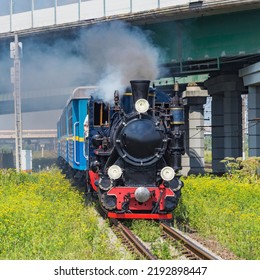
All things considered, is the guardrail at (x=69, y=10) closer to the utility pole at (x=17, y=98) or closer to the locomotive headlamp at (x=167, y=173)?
the utility pole at (x=17, y=98)

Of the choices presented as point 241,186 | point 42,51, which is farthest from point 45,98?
point 241,186

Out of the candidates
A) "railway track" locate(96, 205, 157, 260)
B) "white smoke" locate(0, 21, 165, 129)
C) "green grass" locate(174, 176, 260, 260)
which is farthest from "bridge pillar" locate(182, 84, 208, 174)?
"railway track" locate(96, 205, 157, 260)

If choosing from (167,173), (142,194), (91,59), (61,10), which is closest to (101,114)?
(167,173)

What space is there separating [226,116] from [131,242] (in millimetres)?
21243

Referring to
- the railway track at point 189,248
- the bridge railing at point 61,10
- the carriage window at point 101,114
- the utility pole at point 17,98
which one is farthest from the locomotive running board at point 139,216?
the bridge railing at point 61,10

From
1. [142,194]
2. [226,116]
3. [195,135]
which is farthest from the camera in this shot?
[195,135]

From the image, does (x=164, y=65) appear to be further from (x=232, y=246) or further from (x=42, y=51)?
(x=232, y=246)

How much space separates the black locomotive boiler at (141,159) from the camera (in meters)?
Answer: 11.4

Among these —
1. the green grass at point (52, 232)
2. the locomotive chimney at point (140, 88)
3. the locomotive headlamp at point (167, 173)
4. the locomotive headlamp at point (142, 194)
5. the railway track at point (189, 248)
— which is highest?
the locomotive chimney at point (140, 88)

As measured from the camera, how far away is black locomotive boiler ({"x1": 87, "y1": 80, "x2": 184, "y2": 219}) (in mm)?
11445

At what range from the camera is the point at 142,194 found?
440 inches

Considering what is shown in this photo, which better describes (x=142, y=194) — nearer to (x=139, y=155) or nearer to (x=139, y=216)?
(x=139, y=216)

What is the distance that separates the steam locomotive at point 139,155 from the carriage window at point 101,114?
0.03m
